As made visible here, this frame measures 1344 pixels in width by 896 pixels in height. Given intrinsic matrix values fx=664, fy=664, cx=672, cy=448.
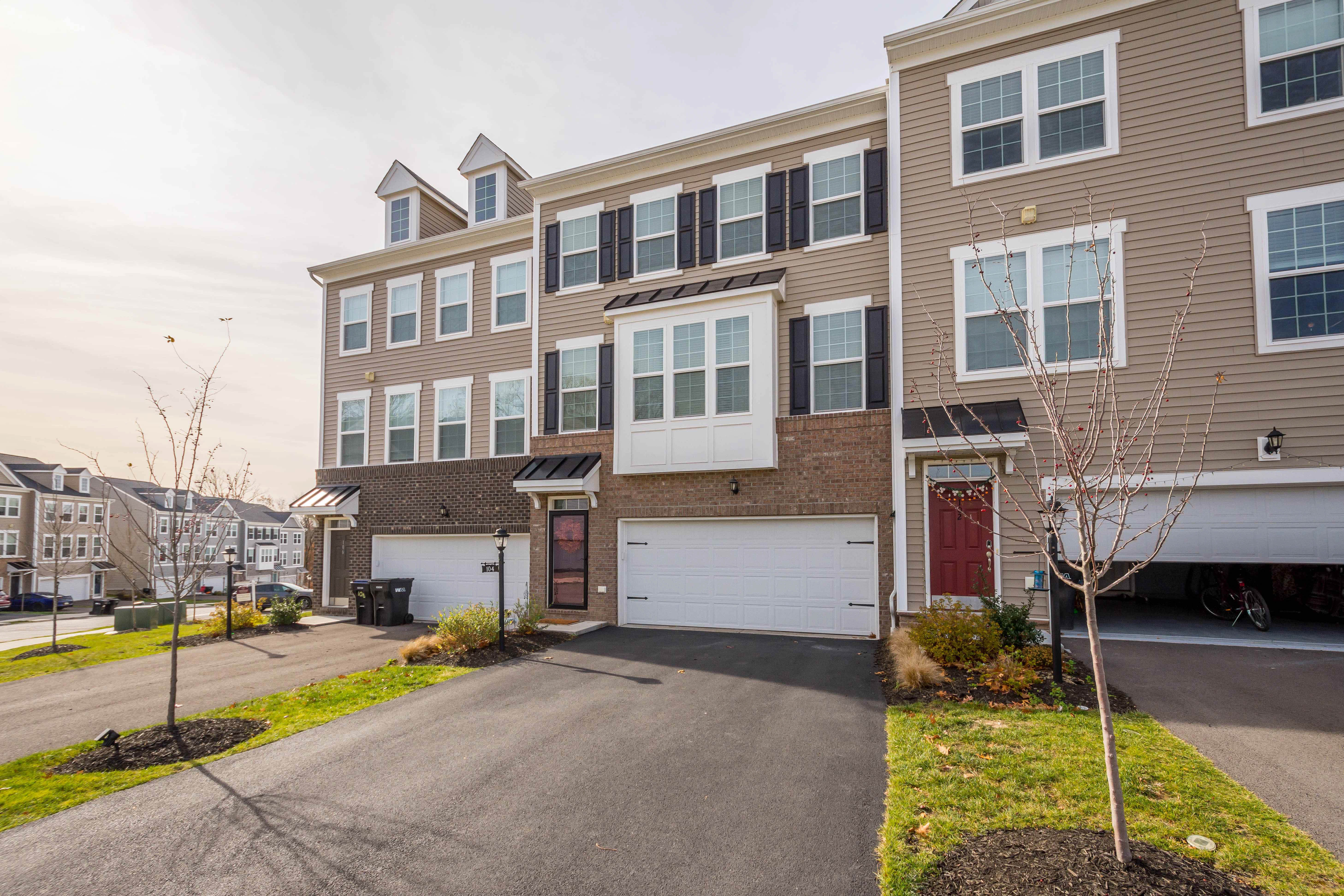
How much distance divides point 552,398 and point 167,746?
894 cm

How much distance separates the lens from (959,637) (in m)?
8.04

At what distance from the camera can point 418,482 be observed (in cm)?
1625

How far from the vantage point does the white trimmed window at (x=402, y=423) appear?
16688 millimetres

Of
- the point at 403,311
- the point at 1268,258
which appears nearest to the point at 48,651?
the point at 403,311

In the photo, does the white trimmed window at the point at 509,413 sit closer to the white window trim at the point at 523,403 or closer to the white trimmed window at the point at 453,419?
the white window trim at the point at 523,403

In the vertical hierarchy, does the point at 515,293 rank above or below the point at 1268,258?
above

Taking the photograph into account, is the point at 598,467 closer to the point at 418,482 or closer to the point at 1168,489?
the point at 418,482

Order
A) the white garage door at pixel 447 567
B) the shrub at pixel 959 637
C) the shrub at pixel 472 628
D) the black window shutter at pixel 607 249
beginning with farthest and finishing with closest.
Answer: the white garage door at pixel 447 567
the black window shutter at pixel 607 249
the shrub at pixel 472 628
the shrub at pixel 959 637

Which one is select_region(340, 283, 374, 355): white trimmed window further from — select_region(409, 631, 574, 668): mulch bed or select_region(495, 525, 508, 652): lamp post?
select_region(409, 631, 574, 668): mulch bed

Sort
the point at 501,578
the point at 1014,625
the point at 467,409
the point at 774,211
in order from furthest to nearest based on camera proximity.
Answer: the point at 467,409
the point at 774,211
the point at 501,578
the point at 1014,625

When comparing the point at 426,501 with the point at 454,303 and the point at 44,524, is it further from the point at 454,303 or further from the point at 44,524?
the point at 44,524

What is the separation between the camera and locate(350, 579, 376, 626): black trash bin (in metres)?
15.1

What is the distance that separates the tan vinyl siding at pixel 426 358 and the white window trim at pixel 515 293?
9 centimetres

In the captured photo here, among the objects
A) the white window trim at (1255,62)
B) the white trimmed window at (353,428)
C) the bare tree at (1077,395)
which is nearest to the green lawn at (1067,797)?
the bare tree at (1077,395)
